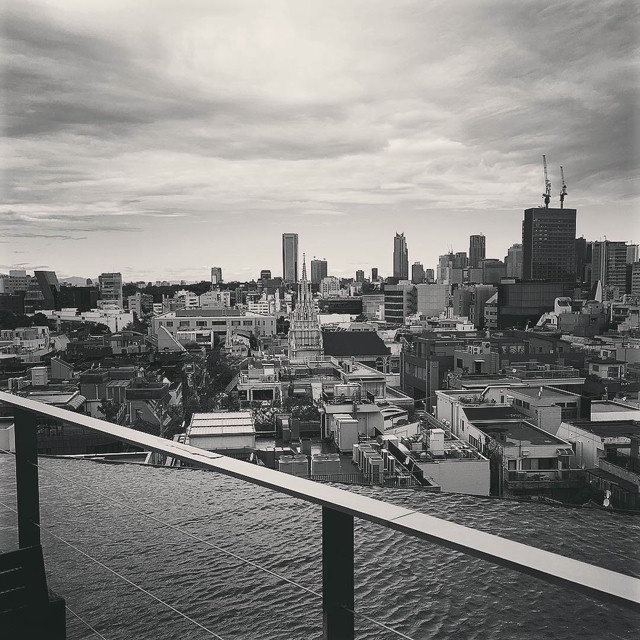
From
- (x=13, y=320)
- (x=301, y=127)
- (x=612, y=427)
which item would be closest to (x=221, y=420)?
(x=301, y=127)

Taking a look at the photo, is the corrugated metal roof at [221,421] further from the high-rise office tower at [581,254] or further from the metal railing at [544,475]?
the high-rise office tower at [581,254]

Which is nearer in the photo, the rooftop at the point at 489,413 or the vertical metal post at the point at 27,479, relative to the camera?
the vertical metal post at the point at 27,479

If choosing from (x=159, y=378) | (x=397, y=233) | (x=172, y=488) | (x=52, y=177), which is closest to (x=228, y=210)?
(x=52, y=177)

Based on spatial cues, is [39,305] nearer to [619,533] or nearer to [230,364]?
[230,364]

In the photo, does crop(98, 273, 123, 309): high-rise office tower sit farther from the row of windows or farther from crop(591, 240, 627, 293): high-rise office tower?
crop(591, 240, 627, 293): high-rise office tower

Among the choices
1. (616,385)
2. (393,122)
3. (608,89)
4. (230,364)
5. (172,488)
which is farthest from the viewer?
(230,364)

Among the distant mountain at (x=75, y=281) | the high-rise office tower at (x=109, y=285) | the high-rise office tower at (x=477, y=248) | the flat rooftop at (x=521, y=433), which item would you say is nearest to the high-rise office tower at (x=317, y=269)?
the high-rise office tower at (x=477, y=248)

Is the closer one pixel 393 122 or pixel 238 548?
pixel 238 548

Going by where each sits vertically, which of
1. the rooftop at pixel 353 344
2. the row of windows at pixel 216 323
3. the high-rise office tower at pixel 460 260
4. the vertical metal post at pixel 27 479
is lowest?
the rooftop at pixel 353 344
